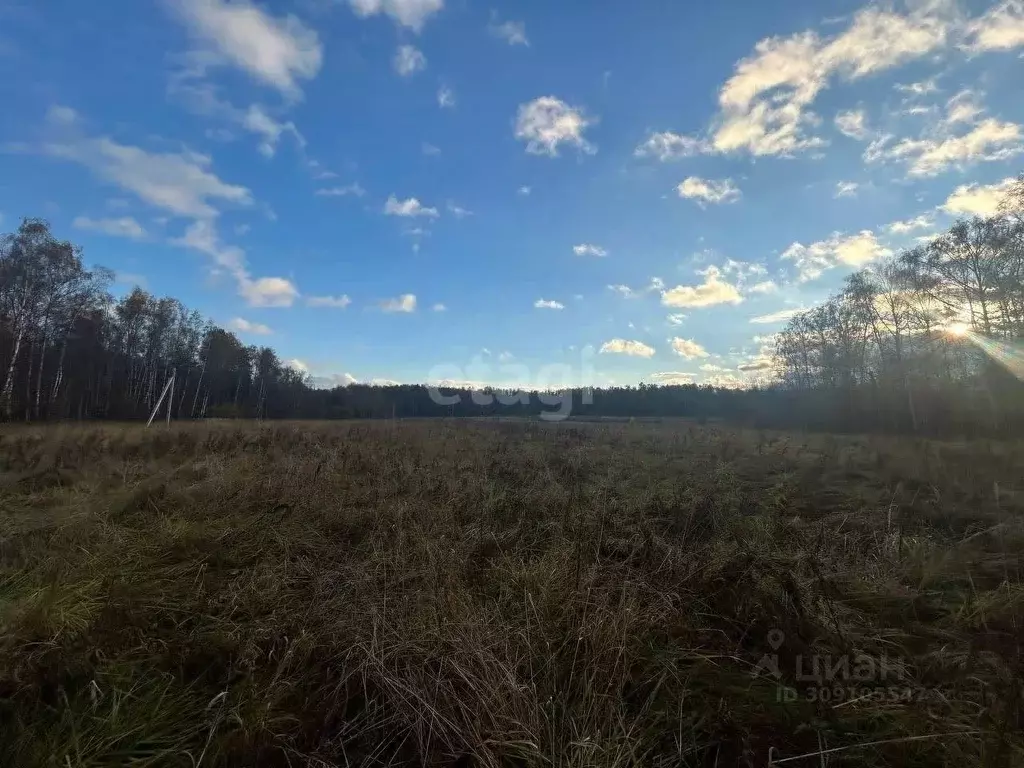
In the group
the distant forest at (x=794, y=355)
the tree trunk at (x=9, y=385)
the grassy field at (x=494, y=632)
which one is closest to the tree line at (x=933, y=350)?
the distant forest at (x=794, y=355)

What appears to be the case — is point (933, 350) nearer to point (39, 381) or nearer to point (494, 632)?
point (494, 632)

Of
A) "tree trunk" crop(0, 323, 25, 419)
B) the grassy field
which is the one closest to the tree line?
the grassy field

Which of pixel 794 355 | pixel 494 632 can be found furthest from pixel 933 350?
pixel 494 632

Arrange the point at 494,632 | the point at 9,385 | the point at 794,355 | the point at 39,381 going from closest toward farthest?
the point at 494,632, the point at 9,385, the point at 39,381, the point at 794,355

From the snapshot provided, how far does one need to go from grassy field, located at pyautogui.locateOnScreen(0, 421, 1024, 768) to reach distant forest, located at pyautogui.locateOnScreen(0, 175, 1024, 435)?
21.4m

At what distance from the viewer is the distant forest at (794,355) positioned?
21.6 meters

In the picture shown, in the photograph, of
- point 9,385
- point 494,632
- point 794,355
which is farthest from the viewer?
point 794,355

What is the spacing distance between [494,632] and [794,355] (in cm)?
5381

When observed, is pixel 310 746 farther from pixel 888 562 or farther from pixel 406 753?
pixel 888 562

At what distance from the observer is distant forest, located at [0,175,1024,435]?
70.9 ft

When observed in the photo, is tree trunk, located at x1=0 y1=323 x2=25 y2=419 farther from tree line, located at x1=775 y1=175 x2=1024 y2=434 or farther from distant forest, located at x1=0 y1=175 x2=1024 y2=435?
tree line, located at x1=775 y1=175 x2=1024 y2=434

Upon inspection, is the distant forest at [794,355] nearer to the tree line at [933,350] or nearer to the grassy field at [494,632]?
the tree line at [933,350]

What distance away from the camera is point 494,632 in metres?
2.77

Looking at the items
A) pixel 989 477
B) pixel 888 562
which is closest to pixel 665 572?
pixel 888 562
